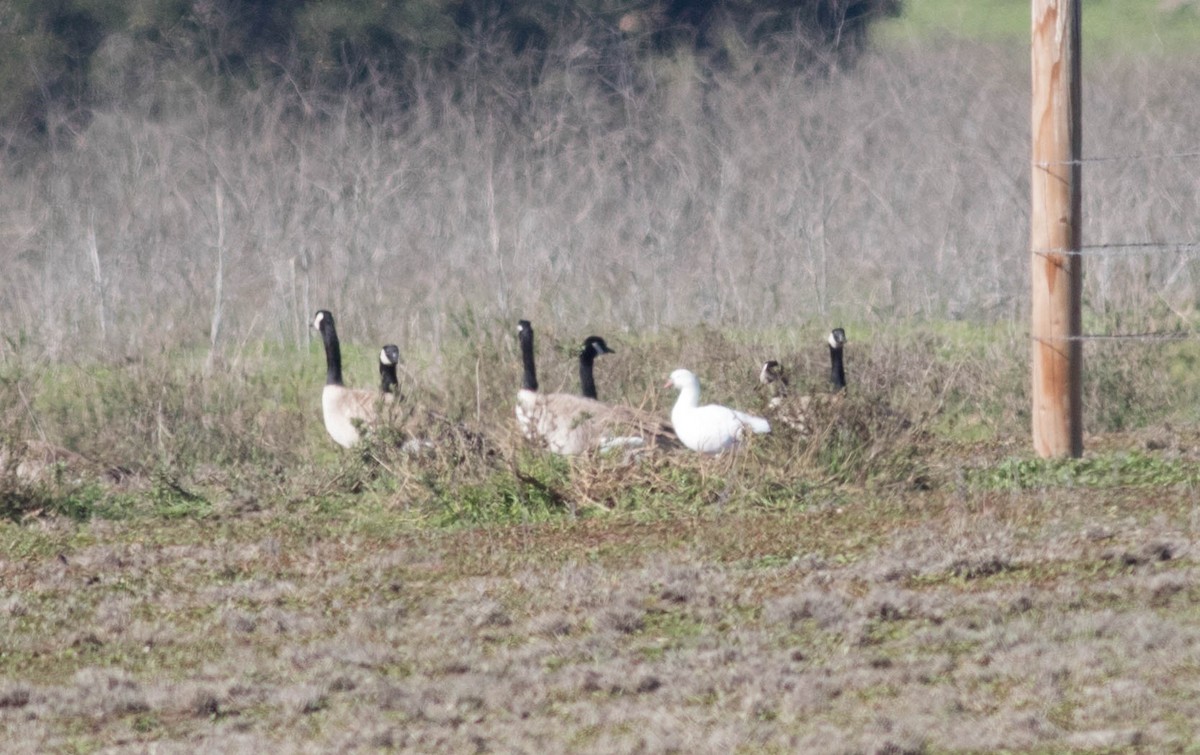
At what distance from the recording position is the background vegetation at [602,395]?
5219mm

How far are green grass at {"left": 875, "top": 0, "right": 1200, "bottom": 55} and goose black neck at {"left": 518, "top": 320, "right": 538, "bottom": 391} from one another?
22.5m

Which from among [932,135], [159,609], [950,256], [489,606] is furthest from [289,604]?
[932,135]

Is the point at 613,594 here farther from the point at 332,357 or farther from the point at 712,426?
the point at 332,357

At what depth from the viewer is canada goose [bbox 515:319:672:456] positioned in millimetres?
9359

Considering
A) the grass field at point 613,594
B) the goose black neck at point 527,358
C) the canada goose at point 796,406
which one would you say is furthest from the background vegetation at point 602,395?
the goose black neck at point 527,358

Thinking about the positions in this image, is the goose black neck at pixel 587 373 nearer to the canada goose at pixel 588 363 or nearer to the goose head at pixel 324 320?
the canada goose at pixel 588 363

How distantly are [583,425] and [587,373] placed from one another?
175 cm

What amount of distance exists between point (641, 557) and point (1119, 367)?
6.00 m

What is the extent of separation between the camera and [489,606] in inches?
253

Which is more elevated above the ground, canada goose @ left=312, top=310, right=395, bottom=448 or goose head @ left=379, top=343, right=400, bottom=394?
goose head @ left=379, top=343, right=400, bottom=394

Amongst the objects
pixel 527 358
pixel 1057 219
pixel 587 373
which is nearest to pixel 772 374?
pixel 587 373

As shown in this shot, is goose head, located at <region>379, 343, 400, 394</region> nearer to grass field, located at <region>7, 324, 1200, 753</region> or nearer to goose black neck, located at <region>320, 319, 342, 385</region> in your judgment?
goose black neck, located at <region>320, 319, 342, 385</region>

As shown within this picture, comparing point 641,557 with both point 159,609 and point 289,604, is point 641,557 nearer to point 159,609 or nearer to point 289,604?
point 289,604

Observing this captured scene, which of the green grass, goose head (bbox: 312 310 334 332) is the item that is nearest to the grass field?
goose head (bbox: 312 310 334 332)
